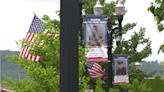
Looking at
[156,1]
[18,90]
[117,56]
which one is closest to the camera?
[156,1]

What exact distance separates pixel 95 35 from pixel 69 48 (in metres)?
9.96

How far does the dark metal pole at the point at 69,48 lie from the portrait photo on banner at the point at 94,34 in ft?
31.2

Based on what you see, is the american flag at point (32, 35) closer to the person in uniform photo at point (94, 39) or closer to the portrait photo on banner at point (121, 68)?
the person in uniform photo at point (94, 39)

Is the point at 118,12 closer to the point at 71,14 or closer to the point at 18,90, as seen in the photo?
the point at 18,90

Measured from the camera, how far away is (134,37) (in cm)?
3272

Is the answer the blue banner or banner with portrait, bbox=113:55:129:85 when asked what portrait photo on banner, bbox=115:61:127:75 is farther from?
the blue banner

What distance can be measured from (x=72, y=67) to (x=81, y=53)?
7.72 metres

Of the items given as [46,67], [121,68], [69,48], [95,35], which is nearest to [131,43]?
[121,68]

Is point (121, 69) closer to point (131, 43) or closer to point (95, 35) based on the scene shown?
point (95, 35)

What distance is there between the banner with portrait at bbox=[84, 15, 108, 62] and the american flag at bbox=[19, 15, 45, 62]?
2.39m

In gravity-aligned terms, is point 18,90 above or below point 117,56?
below

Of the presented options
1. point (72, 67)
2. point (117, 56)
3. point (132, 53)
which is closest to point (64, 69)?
point (72, 67)

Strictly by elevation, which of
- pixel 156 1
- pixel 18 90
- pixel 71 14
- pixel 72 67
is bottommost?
pixel 18 90

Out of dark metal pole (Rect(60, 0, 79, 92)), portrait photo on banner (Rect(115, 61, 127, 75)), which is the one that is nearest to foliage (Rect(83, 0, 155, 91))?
portrait photo on banner (Rect(115, 61, 127, 75))
